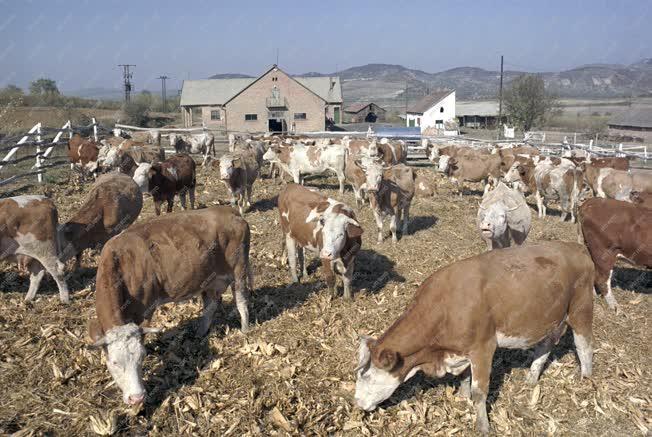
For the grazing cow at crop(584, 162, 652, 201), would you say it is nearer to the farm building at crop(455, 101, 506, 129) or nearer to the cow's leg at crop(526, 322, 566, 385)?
the cow's leg at crop(526, 322, 566, 385)

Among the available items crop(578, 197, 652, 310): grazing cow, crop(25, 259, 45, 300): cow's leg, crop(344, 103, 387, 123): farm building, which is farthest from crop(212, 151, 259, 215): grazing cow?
crop(344, 103, 387, 123): farm building

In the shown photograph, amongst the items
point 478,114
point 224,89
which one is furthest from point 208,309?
point 478,114

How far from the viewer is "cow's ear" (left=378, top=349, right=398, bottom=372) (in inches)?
198

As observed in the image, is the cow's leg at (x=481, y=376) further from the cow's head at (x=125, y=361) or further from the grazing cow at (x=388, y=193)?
the grazing cow at (x=388, y=193)

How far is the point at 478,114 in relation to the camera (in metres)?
72.6

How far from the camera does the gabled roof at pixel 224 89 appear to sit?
4991cm

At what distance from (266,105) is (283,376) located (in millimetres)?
43790

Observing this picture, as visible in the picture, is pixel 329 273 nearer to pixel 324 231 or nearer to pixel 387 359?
pixel 324 231

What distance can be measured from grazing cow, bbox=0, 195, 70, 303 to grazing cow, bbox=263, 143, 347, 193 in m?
10.7

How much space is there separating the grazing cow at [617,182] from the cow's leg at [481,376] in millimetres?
11416

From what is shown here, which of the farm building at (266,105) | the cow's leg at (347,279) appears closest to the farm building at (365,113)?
the farm building at (266,105)

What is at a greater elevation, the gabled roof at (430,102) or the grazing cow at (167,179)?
the gabled roof at (430,102)

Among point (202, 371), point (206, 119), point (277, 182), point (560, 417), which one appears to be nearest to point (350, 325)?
point (202, 371)

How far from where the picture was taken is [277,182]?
758 inches
